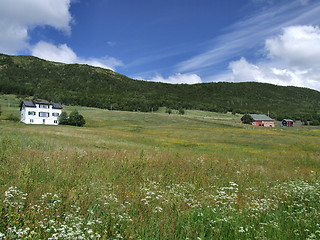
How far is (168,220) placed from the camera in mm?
4074

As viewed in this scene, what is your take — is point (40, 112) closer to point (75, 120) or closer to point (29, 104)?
point (29, 104)

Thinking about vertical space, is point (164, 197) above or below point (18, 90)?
below

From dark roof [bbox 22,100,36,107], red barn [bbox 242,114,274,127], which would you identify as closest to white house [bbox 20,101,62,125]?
dark roof [bbox 22,100,36,107]

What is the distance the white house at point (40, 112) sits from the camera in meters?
74.9

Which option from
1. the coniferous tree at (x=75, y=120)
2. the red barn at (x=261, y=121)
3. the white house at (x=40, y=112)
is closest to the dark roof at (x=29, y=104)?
the white house at (x=40, y=112)

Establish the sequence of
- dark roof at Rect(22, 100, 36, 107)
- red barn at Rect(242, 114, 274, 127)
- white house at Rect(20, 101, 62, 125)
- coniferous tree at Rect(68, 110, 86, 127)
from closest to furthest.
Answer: coniferous tree at Rect(68, 110, 86, 127) → white house at Rect(20, 101, 62, 125) → dark roof at Rect(22, 100, 36, 107) → red barn at Rect(242, 114, 274, 127)

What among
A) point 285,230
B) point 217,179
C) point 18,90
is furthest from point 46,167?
point 18,90

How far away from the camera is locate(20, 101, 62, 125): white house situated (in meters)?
74.9

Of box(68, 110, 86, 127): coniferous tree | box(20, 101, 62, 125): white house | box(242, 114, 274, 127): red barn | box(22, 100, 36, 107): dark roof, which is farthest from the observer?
box(242, 114, 274, 127): red barn

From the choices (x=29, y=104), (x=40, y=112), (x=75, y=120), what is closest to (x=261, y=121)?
(x=75, y=120)

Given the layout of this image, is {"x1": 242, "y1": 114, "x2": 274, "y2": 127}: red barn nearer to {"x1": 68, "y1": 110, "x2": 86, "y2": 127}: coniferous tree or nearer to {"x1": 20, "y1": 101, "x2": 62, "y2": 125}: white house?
{"x1": 68, "y1": 110, "x2": 86, "y2": 127}: coniferous tree

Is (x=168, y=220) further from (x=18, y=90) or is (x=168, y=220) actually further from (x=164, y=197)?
(x=18, y=90)

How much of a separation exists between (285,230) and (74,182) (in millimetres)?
5731

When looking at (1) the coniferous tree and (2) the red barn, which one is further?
(2) the red barn
